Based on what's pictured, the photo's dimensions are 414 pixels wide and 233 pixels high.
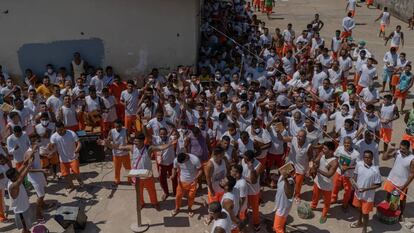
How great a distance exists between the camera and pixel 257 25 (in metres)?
20.1

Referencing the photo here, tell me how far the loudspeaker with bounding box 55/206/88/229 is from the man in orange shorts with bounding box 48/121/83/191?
1355 millimetres

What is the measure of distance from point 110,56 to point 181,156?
6.44 meters

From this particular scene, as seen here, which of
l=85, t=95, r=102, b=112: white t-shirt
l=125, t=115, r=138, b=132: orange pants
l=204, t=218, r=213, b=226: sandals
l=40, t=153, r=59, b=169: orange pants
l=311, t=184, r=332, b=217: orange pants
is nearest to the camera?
l=311, t=184, r=332, b=217: orange pants

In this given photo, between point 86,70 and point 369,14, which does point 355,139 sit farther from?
point 369,14

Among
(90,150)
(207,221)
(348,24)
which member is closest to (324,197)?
(207,221)

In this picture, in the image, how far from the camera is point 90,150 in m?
11.0

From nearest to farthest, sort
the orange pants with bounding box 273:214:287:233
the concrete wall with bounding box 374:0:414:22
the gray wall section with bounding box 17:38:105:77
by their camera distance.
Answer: the orange pants with bounding box 273:214:287:233 → the gray wall section with bounding box 17:38:105:77 → the concrete wall with bounding box 374:0:414:22

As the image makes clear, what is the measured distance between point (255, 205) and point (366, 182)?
6.84ft

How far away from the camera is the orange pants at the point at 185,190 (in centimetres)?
877

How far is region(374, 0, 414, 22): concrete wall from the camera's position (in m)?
24.6

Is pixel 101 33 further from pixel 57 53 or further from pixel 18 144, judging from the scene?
pixel 18 144

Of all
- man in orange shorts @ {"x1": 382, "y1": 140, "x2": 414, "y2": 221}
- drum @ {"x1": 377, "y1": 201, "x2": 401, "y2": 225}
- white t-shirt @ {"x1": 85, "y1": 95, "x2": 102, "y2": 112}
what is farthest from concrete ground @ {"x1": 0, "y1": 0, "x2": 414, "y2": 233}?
white t-shirt @ {"x1": 85, "y1": 95, "x2": 102, "y2": 112}

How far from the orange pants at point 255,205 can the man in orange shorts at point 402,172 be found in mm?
2630

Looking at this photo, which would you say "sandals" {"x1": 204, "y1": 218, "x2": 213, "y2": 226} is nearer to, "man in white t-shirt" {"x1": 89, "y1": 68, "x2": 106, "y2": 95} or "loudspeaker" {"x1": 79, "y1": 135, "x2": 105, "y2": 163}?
"loudspeaker" {"x1": 79, "y1": 135, "x2": 105, "y2": 163}
